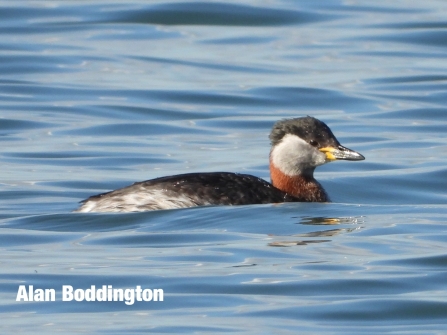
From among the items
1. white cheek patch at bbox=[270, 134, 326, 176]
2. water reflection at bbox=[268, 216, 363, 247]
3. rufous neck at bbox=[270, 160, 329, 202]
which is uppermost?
white cheek patch at bbox=[270, 134, 326, 176]

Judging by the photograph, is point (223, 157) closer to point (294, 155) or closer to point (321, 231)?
point (294, 155)

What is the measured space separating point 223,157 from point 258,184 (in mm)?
3273

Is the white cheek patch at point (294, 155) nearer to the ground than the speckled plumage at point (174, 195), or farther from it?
farther from it

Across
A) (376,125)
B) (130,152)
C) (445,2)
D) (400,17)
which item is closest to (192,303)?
(130,152)

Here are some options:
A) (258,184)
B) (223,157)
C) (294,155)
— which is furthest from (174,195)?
(223,157)

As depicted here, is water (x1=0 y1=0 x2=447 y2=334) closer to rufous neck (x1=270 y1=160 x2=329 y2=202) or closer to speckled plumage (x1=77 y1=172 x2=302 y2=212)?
speckled plumage (x1=77 y1=172 x2=302 y2=212)

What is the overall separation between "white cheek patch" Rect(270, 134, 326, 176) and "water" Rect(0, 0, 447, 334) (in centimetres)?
44

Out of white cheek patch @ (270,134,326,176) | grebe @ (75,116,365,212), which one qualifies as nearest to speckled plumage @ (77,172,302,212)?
grebe @ (75,116,365,212)

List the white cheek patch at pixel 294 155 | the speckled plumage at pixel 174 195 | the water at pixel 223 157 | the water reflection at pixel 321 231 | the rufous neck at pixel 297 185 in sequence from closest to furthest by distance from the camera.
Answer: the water at pixel 223 157 → the water reflection at pixel 321 231 → the speckled plumage at pixel 174 195 → the white cheek patch at pixel 294 155 → the rufous neck at pixel 297 185

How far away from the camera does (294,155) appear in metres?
11.3

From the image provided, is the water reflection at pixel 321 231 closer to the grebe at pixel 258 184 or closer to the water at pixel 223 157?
the water at pixel 223 157

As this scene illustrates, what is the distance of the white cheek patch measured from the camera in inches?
444

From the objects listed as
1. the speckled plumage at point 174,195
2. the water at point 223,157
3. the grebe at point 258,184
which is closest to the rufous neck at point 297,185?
the grebe at point 258,184

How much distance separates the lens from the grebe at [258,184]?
10312mm
